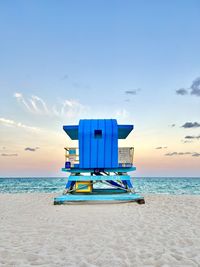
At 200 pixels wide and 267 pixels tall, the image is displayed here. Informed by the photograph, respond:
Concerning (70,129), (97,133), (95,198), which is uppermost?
(70,129)

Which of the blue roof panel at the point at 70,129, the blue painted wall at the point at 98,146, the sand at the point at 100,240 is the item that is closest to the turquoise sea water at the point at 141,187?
the blue roof panel at the point at 70,129

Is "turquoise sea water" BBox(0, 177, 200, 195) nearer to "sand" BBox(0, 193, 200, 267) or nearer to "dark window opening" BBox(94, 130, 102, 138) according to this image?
"dark window opening" BBox(94, 130, 102, 138)

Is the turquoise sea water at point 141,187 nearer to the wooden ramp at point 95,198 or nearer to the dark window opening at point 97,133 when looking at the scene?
the wooden ramp at point 95,198

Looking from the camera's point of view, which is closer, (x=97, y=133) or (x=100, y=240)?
(x=100, y=240)

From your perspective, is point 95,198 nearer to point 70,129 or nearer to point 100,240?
point 70,129

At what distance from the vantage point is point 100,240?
22.7 ft

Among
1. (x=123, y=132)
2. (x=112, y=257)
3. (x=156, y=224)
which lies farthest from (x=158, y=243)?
(x=123, y=132)

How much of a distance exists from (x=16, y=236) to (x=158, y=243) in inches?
138

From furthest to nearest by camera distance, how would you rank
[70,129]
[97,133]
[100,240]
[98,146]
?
[70,129] < [97,133] < [98,146] < [100,240]

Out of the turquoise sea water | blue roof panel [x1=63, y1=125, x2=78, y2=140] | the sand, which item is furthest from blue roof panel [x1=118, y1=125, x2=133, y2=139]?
the turquoise sea water

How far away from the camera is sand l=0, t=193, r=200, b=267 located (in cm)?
538

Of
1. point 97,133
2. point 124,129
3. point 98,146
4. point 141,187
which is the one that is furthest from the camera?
point 141,187

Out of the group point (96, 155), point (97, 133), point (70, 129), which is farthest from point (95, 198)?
point (70, 129)

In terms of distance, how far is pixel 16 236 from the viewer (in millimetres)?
7465
